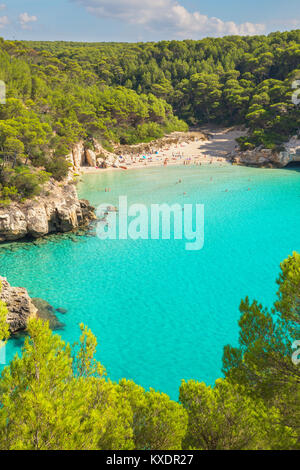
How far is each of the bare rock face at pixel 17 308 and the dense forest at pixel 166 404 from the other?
6.76 m

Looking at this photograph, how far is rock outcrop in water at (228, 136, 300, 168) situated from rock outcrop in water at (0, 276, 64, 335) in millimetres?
39275

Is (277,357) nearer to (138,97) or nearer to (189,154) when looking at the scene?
(189,154)

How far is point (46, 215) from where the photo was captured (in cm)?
2245

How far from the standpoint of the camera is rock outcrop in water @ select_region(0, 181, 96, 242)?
20.9 m

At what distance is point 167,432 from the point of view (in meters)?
6.02

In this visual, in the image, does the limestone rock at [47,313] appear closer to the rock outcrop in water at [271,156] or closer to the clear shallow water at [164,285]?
the clear shallow water at [164,285]

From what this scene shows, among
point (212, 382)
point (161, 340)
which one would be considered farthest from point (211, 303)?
point (212, 382)

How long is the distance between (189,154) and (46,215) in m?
35.2

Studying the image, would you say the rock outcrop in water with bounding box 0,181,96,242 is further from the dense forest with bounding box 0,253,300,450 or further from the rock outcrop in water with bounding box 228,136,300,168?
the rock outcrop in water with bounding box 228,136,300,168

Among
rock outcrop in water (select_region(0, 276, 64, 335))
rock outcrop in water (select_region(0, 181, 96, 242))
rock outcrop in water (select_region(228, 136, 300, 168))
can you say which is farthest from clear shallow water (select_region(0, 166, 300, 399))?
rock outcrop in water (select_region(228, 136, 300, 168))

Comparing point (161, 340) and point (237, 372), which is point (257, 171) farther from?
point (237, 372)

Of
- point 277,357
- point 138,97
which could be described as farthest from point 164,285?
point 138,97

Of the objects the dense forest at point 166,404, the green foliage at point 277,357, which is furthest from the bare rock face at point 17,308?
the green foliage at point 277,357

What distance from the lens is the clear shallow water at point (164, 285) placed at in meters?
11.9
